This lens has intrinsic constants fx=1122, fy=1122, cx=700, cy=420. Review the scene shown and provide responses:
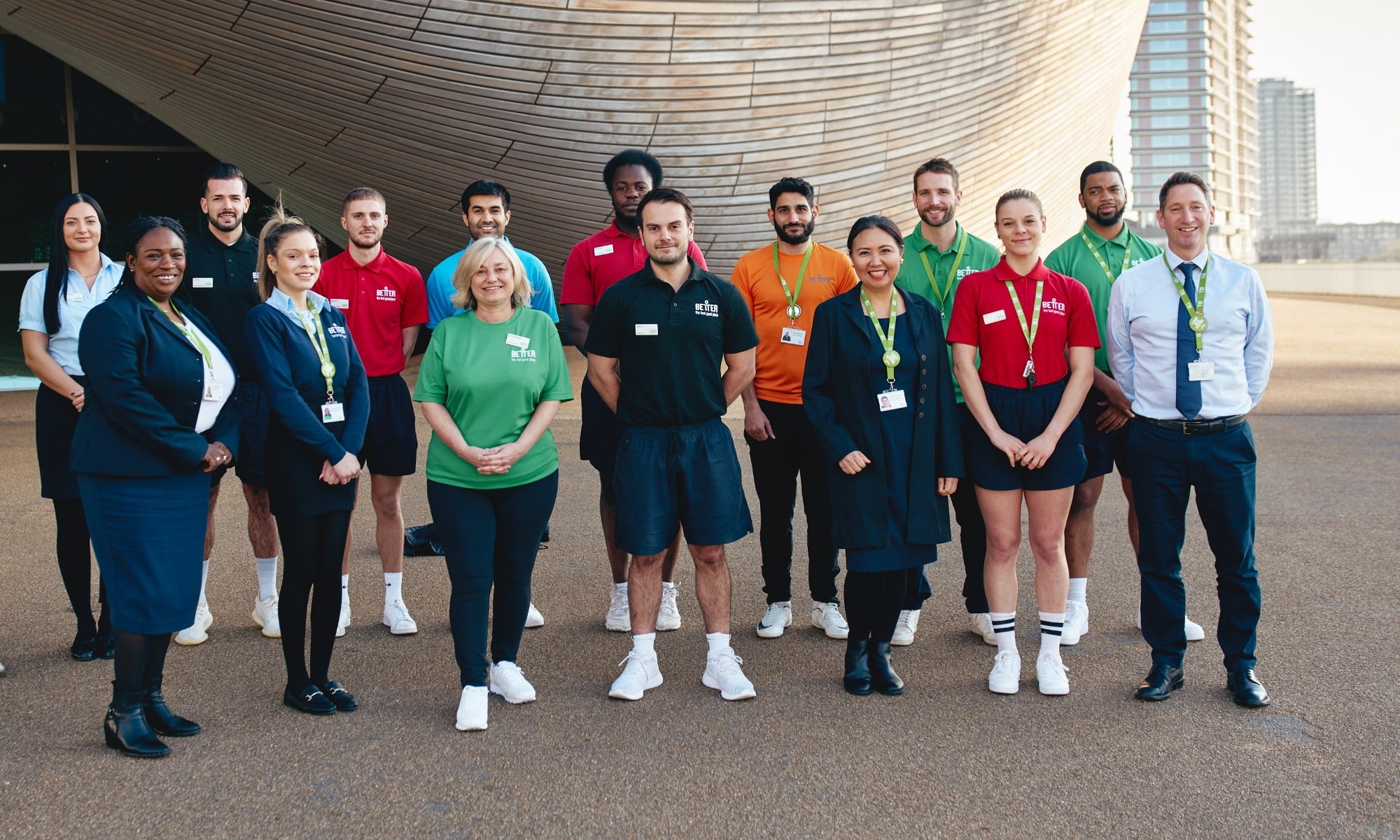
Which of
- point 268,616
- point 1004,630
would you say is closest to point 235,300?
point 268,616

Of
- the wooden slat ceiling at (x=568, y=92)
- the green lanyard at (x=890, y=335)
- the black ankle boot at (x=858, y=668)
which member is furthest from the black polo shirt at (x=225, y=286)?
the wooden slat ceiling at (x=568, y=92)

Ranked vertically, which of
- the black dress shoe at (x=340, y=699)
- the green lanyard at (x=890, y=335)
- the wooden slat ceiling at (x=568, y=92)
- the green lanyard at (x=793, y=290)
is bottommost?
the black dress shoe at (x=340, y=699)

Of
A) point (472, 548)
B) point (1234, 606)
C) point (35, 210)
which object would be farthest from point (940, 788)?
point (35, 210)

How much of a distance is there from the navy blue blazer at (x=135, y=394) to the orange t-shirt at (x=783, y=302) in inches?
82.5

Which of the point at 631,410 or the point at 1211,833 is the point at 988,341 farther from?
the point at 1211,833

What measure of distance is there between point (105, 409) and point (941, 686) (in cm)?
285

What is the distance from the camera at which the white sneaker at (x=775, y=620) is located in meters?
4.58

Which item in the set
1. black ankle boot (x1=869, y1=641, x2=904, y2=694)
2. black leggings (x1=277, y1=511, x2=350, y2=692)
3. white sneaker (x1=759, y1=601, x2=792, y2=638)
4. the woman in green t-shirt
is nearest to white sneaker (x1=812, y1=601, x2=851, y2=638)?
white sneaker (x1=759, y1=601, x2=792, y2=638)

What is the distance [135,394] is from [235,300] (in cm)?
146

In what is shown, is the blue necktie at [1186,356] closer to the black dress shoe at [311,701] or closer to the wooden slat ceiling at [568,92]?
the black dress shoe at [311,701]

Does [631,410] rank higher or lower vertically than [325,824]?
higher

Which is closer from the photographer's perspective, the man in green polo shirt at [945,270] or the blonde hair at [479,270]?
the blonde hair at [479,270]

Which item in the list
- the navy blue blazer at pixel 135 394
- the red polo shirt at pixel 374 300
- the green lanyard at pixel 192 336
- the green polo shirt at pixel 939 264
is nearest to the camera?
the navy blue blazer at pixel 135 394

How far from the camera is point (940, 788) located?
3.05 m
